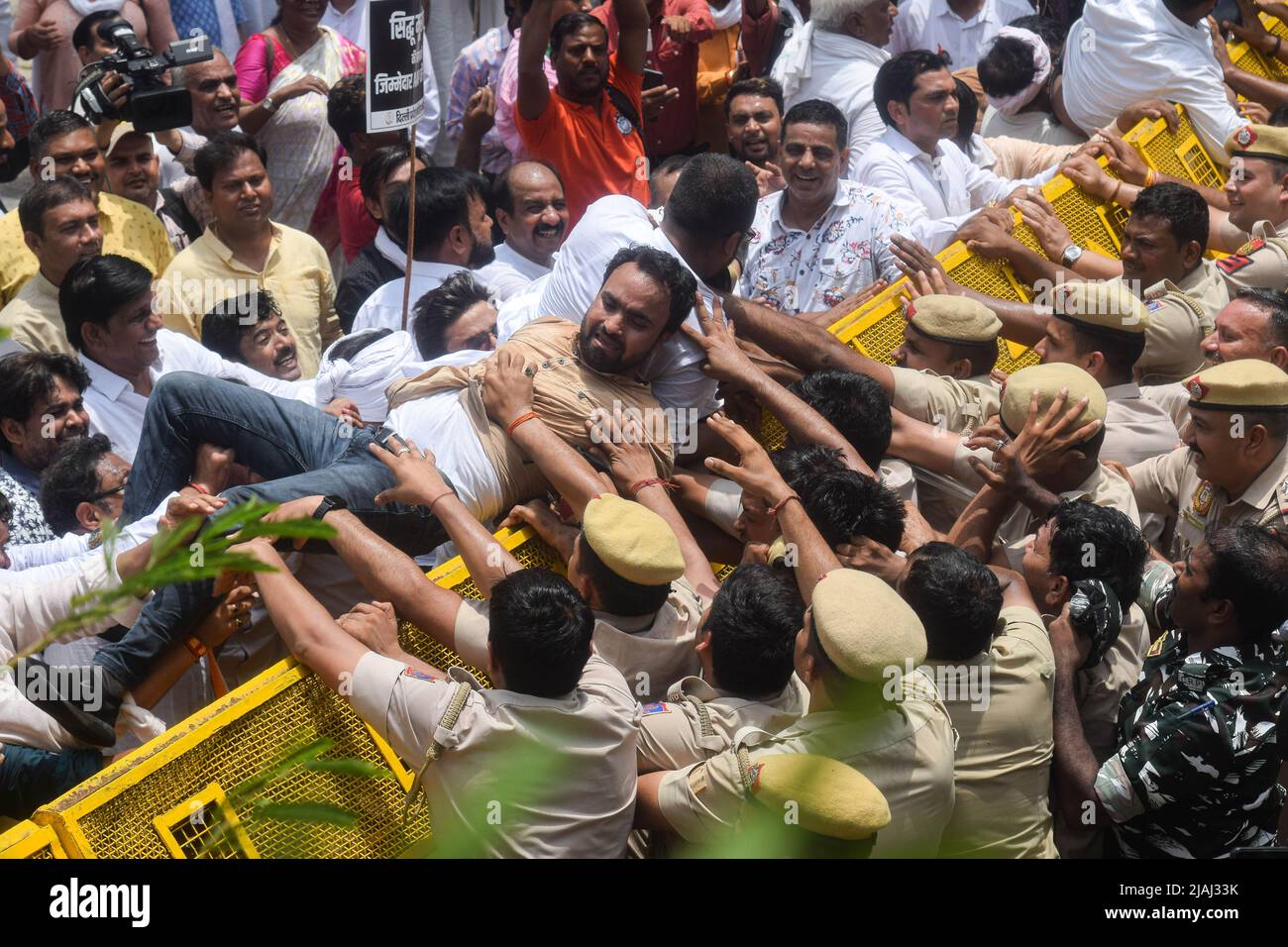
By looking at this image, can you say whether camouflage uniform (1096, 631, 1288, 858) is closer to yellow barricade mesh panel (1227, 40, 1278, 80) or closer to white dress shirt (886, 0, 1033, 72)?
yellow barricade mesh panel (1227, 40, 1278, 80)

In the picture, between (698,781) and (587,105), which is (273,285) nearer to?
(587,105)

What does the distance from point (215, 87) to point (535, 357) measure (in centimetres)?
349

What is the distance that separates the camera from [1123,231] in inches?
261

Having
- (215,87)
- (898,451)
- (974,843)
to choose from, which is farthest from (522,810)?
(215,87)

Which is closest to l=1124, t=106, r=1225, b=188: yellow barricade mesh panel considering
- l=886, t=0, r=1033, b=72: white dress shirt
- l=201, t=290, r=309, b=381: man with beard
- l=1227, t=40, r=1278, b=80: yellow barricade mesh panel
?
l=1227, t=40, r=1278, b=80: yellow barricade mesh panel

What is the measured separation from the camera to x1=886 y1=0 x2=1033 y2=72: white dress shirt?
8789 mm

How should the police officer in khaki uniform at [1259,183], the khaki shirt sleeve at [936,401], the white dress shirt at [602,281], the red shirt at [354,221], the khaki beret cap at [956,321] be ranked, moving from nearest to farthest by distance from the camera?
the white dress shirt at [602,281] < the khaki shirt sleeve at [936,401] < the khaki beret cap at [956,321] < the police officer in khaki uniform at [1259,183] < the red shirt at [354,221]

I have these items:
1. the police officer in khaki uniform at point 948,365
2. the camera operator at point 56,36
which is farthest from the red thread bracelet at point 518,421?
the camera operator at point 56,36

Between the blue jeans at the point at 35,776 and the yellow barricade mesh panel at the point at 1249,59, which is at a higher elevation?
the blue jeans at the point at 35,776

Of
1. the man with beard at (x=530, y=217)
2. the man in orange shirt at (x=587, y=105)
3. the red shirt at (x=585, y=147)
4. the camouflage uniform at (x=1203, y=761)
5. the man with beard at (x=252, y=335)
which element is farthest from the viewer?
the red shirt at (x=585, y=147)

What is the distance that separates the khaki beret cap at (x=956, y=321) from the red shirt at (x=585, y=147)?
89.0 inches

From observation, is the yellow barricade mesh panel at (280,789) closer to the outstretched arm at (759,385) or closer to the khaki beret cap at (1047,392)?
the outstretched arm at (759,385)

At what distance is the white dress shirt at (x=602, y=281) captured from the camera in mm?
4828

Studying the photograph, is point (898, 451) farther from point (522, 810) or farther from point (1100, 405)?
point (522, 810)
